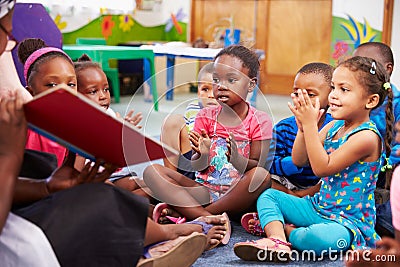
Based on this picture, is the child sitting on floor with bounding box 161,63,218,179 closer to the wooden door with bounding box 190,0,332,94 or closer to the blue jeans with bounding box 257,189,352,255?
the blue jeans with bounding box 257,189,352,255

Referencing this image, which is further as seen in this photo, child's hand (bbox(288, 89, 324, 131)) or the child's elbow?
the child's elbow

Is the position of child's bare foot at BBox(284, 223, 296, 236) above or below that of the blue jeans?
below

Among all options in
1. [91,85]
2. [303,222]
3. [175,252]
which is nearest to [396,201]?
[175,252]

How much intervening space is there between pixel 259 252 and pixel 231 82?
554mm

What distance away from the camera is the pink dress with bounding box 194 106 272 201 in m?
1.58

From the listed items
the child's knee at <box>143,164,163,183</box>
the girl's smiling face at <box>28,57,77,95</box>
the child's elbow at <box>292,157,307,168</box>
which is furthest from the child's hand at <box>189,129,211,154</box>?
the girl's smiling face at <box>28,57,77,95</box>

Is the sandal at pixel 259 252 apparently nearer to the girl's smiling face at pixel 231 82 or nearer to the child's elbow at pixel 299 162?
the child's elbow at pixel 299 162

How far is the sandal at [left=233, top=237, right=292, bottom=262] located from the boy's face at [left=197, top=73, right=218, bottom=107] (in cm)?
58

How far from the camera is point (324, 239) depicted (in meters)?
1.35

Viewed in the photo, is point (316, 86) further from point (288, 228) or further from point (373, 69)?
point (288, 228)

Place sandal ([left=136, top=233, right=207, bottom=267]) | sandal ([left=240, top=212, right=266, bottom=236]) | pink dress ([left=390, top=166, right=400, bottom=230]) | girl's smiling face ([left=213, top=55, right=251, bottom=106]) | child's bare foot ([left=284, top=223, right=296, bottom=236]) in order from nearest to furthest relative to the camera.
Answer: pink dress ([left=390, top=166, right=400, bottom=230]) < sandal ([left=136, top=233, right=207, bottom=267]) < child's bare foot ([left=284, top=223, right=296, bottom=236]) < sandal ([left=240, top=212, right=266, bottom=236]) < girl's smiling face ([left=213, top=55, right=251, bottom=106])

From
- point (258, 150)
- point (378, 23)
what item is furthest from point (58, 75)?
point (378, 23)

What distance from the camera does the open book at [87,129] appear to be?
2.41 ft

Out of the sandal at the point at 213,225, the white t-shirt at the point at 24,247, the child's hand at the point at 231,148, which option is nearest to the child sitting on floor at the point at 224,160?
the child's hand at the point at 231,148
